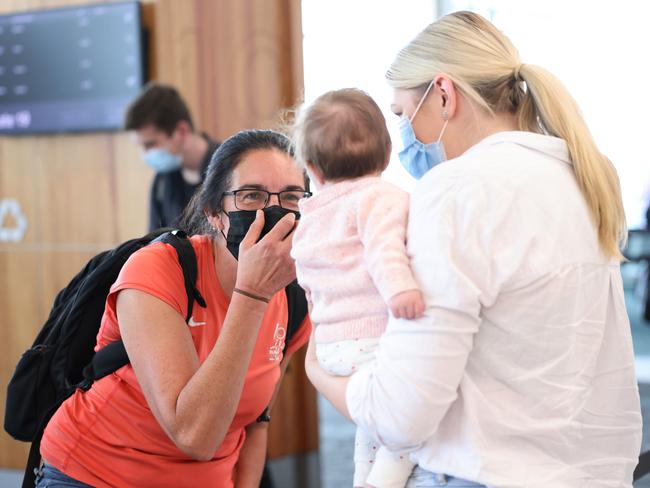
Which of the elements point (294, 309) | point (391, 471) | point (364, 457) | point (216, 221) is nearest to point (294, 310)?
point (294, 309)

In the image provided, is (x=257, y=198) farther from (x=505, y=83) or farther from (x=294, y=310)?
(x=505, y=83)

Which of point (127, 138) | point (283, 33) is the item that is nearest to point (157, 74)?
point (127, 138)

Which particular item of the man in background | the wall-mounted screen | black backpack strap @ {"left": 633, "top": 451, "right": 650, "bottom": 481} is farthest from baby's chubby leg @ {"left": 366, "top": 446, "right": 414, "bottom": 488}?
the wall-mounted screen

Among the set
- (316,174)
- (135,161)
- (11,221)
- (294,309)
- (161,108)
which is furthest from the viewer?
(11,221)

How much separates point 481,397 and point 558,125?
433 millimetres

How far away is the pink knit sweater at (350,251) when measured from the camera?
1293mm

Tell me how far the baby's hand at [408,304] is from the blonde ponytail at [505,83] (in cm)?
31

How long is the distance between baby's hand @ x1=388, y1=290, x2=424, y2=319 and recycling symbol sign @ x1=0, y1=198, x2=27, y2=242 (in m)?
3.47

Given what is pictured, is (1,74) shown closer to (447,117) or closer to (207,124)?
(207,124)

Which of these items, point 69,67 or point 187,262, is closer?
point 187,262

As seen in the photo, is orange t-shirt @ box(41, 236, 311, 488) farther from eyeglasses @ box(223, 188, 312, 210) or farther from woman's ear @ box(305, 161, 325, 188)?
woman's ear @ box(305, 161, 325, 188)

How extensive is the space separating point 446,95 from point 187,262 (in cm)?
69

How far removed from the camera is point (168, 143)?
365 cm

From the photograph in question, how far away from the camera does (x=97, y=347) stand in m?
1.87
